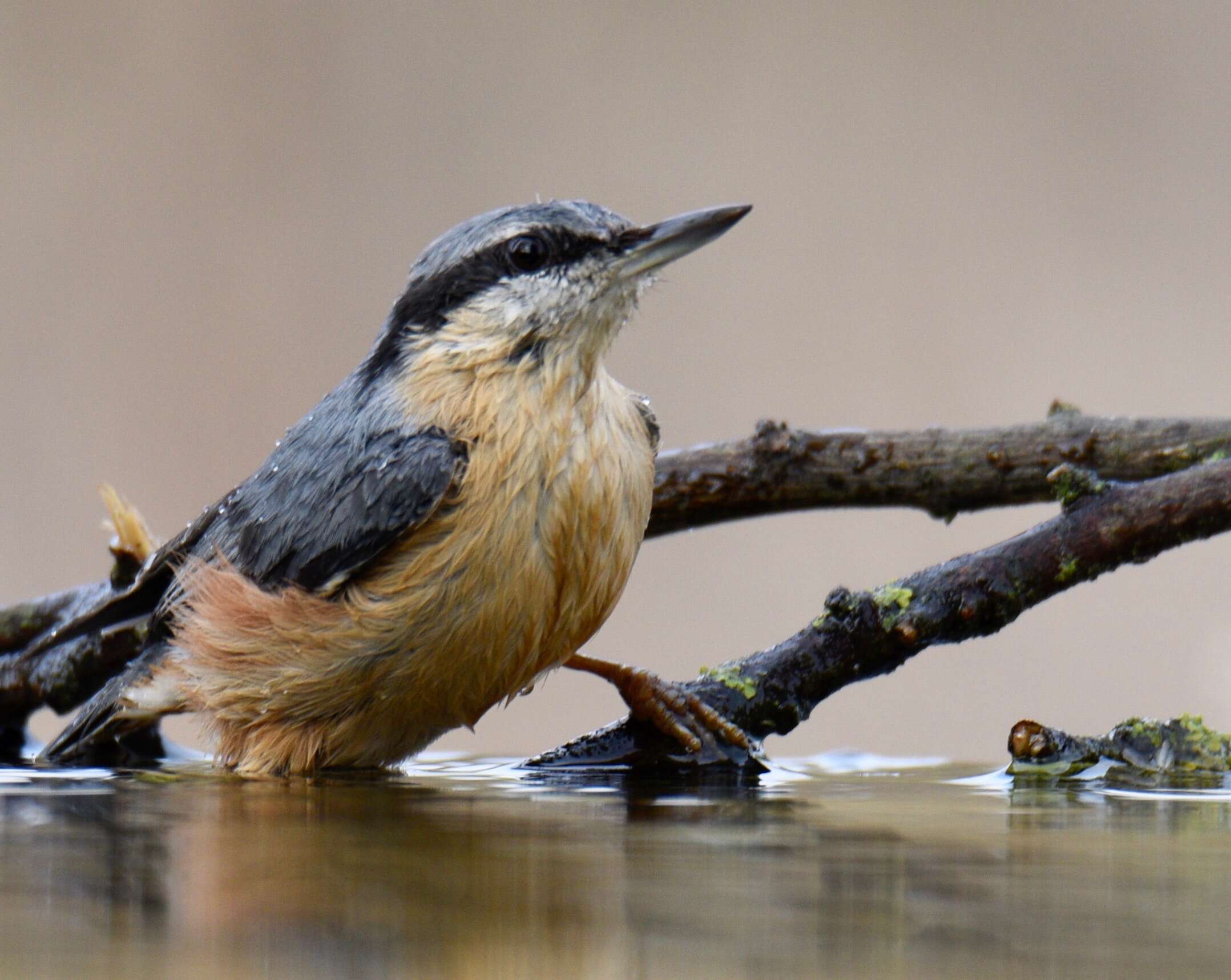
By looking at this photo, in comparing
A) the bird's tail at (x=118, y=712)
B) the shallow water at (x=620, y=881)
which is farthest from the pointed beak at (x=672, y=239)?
the bird's tail at (x=118, y=712)

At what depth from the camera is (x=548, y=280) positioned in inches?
92.5

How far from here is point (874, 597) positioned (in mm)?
2297

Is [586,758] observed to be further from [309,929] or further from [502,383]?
[309,929]

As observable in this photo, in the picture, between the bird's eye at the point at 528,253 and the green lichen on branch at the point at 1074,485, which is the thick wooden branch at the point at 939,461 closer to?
the green lichen on branch at the point at 1074,485

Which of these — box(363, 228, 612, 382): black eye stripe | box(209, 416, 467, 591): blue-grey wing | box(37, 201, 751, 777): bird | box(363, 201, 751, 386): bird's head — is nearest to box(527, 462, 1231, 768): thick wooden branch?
box(37, 201, 751, 777): bird

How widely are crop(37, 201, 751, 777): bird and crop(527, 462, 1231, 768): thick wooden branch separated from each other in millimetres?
140

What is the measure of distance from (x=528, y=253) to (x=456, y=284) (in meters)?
0.15

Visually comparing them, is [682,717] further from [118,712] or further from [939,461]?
[118,712]

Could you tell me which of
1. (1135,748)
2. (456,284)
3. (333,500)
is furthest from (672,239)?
(1135,748)

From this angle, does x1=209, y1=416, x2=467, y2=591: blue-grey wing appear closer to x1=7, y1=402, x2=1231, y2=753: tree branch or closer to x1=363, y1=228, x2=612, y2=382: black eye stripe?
x1=363, y1=228, x2=612, y2=382: black eye stripe

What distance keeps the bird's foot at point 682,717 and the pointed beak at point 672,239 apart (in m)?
0.72

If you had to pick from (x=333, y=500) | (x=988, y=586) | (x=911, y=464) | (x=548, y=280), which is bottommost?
(x=988, y=586)

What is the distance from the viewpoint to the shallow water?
0.96 meters

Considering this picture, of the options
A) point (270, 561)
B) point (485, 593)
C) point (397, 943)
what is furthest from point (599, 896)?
point (270, 561)
